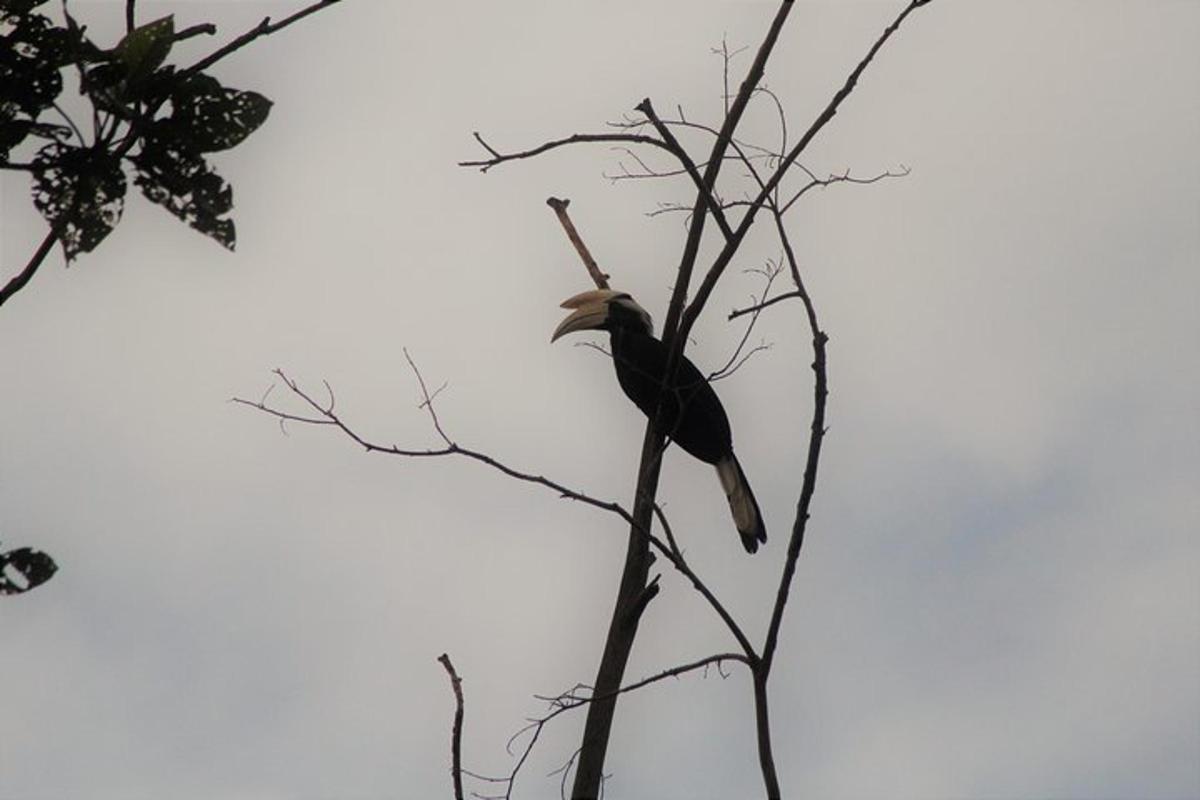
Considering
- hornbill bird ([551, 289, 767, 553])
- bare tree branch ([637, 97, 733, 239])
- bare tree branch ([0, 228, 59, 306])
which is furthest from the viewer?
hornbill bird ([551, 289, 767, 553])

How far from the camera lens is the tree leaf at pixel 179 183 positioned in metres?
1.63

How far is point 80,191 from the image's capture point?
62.5 inches

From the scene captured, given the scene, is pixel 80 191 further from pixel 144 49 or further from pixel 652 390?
pixel 652 390

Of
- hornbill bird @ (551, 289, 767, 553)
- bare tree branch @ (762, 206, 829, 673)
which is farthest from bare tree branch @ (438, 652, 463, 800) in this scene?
hornbill bird @ (551, 289, 767, 553)

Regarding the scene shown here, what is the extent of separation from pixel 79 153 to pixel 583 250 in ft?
8.99

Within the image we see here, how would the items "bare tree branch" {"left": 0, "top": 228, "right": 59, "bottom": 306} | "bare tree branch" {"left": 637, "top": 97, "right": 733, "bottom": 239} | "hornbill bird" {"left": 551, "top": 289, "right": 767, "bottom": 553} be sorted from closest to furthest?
"bare tree branch" {"left": 0, "top": 228, "right": 59, "bottom": 306}, "bare tree branch" {"left": 637, "top": 97, "right": 733, "bottom": 239}, "hornbill bird" {"left": 551, "top": 289, "right": 767, "bottom": 553}

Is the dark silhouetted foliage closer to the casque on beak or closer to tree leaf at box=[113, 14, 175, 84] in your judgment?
tree leaf at box=[113, 14, 175, 84]

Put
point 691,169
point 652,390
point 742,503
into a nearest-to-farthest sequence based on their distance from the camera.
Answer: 1. point 691,169
2. point 652,390
3. point 742,503

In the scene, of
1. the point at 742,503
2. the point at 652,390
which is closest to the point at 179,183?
the point at 652,390

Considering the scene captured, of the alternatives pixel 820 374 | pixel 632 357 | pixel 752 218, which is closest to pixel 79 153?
pixel 820 374

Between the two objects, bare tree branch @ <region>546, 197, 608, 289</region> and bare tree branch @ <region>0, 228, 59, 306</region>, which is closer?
bare tree branch @ <region>0, 228, 59, 306</region>

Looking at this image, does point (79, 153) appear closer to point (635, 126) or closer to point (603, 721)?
point (603, 721)

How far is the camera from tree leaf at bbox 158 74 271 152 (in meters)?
1.62

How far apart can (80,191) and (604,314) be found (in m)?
4.10
